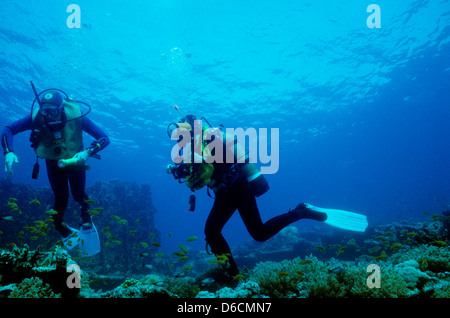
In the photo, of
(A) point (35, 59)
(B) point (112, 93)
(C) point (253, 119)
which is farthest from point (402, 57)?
(A) point (35, 59)

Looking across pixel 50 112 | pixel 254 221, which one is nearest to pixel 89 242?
pixel 50 112

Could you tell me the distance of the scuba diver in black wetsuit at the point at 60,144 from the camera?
16.3 feet

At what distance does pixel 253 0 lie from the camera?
15352 mm

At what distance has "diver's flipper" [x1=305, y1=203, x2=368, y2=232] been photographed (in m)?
5.43

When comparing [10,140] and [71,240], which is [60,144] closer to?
[10,140]

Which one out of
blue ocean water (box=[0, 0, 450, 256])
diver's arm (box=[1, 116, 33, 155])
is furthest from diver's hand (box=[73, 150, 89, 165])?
blue ocean water (box=[0, 0, 450, 256])

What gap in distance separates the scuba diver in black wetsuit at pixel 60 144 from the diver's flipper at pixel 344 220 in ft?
17.9

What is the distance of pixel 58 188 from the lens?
17.9ft

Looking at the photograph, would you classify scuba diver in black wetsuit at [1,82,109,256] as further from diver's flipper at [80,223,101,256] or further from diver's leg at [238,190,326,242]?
diver's leg at [238,190,326,242]

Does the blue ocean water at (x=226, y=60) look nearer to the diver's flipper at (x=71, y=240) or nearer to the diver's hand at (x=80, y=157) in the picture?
the diver's hand at (x=80, y=157)

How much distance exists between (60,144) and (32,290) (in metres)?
3.28

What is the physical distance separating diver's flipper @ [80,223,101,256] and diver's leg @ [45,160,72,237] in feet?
1.22
